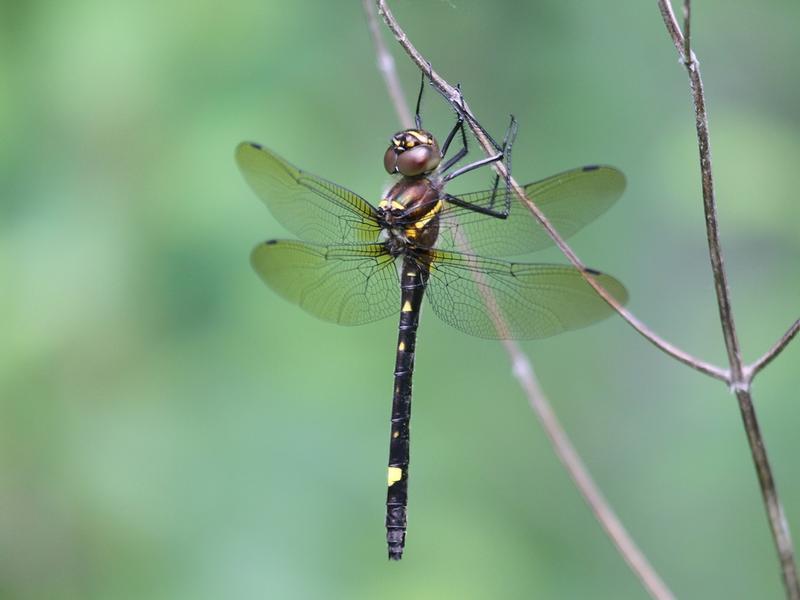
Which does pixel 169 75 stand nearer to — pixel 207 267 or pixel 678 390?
pixel 207 267

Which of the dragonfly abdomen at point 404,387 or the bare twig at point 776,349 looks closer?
the bare twig at point 776,349

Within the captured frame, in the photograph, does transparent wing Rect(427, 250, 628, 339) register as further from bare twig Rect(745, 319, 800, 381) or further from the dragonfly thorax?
bare twig Rect(745, 319, 800, 381)

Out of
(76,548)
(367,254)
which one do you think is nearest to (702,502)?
(367,254)

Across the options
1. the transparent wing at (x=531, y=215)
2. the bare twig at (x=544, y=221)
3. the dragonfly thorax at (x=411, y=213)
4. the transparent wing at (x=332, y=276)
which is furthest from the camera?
the transparent wing at (x=332, y=276)

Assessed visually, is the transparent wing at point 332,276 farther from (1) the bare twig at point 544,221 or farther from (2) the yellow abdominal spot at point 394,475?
(1) the bare twig at point 544,221

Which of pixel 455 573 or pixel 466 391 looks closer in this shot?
pixel 455 573

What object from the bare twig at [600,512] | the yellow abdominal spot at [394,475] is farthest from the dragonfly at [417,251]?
the bare twig at [600,512]

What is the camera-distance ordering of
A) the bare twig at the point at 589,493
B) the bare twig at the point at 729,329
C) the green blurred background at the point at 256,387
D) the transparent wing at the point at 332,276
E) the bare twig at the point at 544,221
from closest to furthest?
the bare twig at the point at 729,329, the bare twig at the point at 544,221, the bare twig at the point at 589,493, the transparent wing at the point at 332,276, the green blurred background at the point at 256,387
